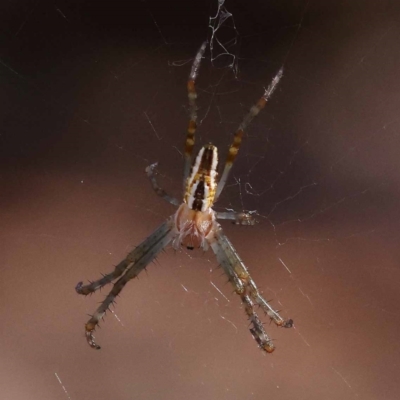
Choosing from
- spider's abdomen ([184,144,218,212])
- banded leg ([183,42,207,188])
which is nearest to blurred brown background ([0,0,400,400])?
spider's abdomen ([184,144,218,212])

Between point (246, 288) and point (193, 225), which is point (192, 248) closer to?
point (193, 225)

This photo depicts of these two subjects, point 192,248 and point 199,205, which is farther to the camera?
point 192,248

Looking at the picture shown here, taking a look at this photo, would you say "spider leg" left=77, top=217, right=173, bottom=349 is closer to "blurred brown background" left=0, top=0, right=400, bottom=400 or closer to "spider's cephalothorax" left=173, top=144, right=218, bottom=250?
"spider's cephalothorax" left=173, top=144, right=218, bottom=250

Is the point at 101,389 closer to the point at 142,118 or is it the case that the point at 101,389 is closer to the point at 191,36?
the point at 142,118

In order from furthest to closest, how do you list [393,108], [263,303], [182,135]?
1. [393,108]
2. [182,135]
3. [263,303]

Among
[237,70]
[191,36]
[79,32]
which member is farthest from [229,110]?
[79,32]

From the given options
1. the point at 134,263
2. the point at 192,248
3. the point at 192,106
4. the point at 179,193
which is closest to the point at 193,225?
the point at 192,248
